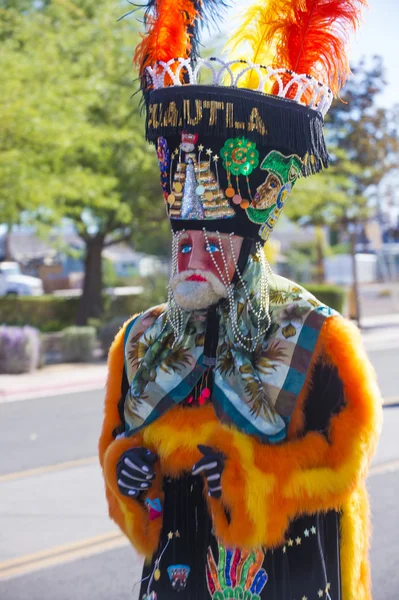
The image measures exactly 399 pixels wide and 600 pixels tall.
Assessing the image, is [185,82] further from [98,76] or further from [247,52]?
[98,76]

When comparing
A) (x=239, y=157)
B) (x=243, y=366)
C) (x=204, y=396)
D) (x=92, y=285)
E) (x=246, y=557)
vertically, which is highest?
(x=239, y=157)

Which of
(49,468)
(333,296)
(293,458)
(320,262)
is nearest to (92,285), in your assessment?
(333,296)

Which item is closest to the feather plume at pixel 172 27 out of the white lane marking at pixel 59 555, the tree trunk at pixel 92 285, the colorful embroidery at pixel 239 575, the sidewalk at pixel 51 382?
the colorful embroidery at pixel 239 575

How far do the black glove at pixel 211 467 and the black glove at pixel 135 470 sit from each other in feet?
0.59

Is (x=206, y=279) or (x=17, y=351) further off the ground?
(x=206, y=279)

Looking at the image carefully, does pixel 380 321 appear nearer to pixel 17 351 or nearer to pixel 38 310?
pixel 38 310

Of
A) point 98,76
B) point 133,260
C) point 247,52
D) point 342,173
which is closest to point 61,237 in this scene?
point 98,76

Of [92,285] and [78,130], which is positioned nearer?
[78,130]

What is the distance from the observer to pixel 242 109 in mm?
2213

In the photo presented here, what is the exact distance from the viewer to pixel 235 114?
2205mm

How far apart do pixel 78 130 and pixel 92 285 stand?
7009mm

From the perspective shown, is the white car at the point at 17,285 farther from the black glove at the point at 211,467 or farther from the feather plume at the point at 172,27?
the black glove at the point at 211,467

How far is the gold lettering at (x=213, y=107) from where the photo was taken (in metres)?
2.20

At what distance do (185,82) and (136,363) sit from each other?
37.0 inches
